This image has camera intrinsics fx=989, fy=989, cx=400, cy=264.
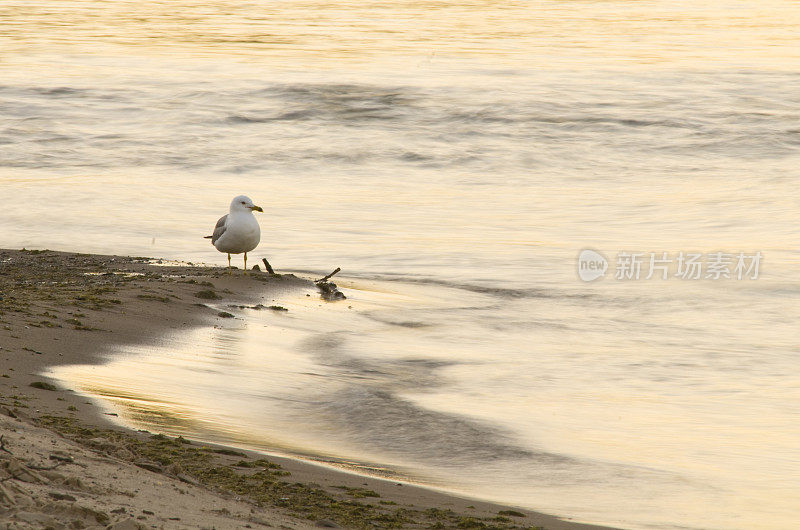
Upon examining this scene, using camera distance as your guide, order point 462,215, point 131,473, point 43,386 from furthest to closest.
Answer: point 462,215 < point 43,386 < point 131,473

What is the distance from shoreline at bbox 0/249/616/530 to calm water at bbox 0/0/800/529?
0.91 ft

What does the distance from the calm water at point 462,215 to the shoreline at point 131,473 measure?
0.28 meters

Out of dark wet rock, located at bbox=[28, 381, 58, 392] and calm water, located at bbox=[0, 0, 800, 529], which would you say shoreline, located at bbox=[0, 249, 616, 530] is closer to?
dark wet rock, located at bbox=[28, 381, 58, 392]

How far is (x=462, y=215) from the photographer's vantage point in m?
13.1

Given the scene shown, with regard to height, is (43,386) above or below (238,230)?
below

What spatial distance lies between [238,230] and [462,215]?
17.0ft

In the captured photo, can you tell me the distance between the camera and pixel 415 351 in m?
6.73

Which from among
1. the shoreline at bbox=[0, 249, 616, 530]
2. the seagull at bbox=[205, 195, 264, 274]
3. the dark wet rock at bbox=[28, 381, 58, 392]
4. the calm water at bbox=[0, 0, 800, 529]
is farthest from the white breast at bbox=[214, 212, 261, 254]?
the dark wet rock at bbox=[28, 381, 58, 392]

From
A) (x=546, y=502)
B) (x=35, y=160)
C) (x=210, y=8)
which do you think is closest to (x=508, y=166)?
(x=35, y=160)

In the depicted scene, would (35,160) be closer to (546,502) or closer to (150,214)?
(150,214)

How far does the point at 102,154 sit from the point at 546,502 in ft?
48.5

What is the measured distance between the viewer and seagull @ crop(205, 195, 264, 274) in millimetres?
8461

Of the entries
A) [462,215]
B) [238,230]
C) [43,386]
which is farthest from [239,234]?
[462,215]

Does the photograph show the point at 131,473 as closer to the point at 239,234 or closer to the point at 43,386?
the point at 43,386
